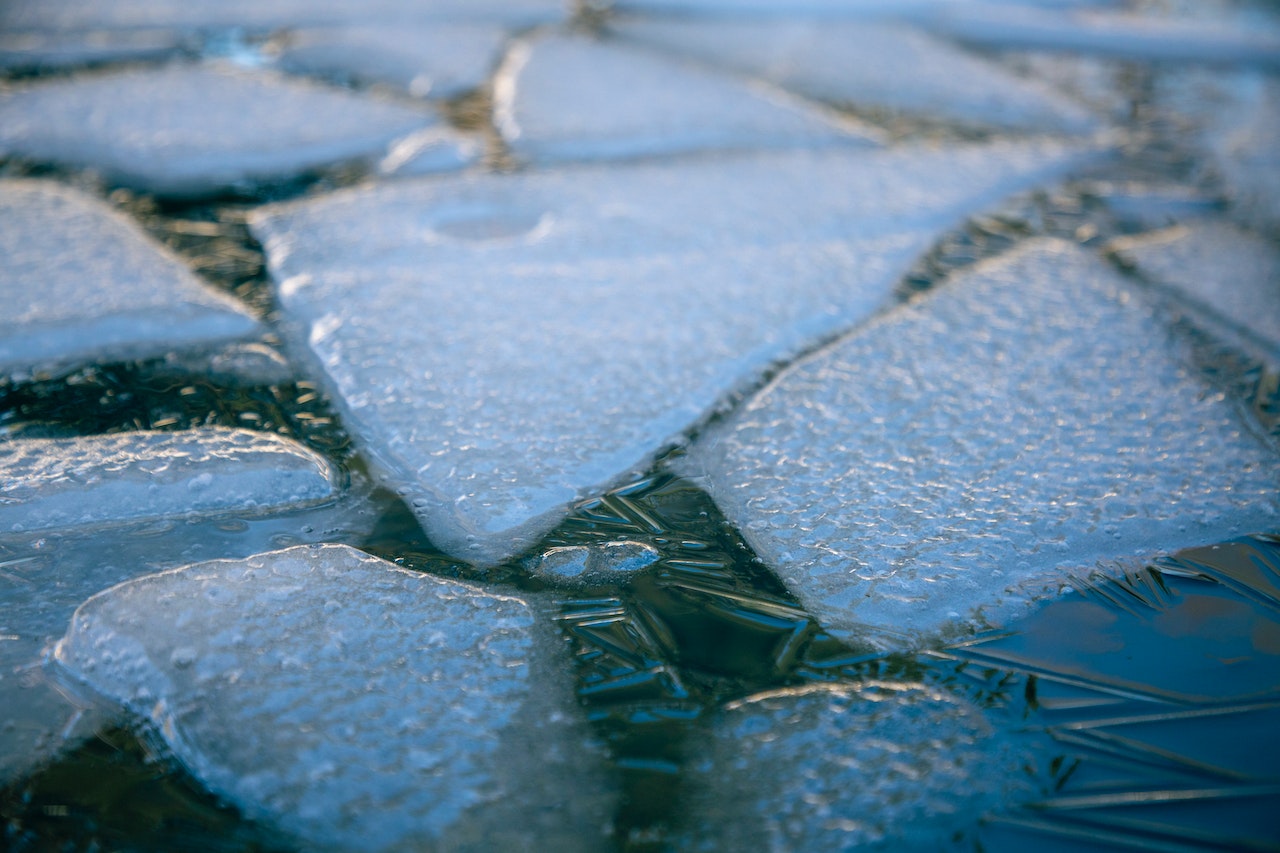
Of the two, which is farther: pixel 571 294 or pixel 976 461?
pixel 571 294

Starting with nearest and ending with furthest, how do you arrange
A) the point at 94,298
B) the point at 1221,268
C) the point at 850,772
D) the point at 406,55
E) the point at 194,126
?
the point at 850,772, the point at 94,298, the point at 1221,268, the point at 194,126, the point at 406,55

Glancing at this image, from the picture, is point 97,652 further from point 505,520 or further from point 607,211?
point 607,211

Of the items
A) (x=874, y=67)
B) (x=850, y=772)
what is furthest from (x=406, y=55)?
(x=850, y=772)

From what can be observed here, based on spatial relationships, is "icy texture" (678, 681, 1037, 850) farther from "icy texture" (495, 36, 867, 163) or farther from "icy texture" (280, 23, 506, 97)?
"icy texture" (280, 23, 506, 97)

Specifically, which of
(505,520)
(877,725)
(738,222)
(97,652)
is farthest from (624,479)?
(738,222)

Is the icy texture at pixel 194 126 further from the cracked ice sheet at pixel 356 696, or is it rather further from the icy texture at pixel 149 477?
the cracked ice sheet at pixel 356 696

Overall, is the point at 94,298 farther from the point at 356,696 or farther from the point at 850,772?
the point at 850,772
